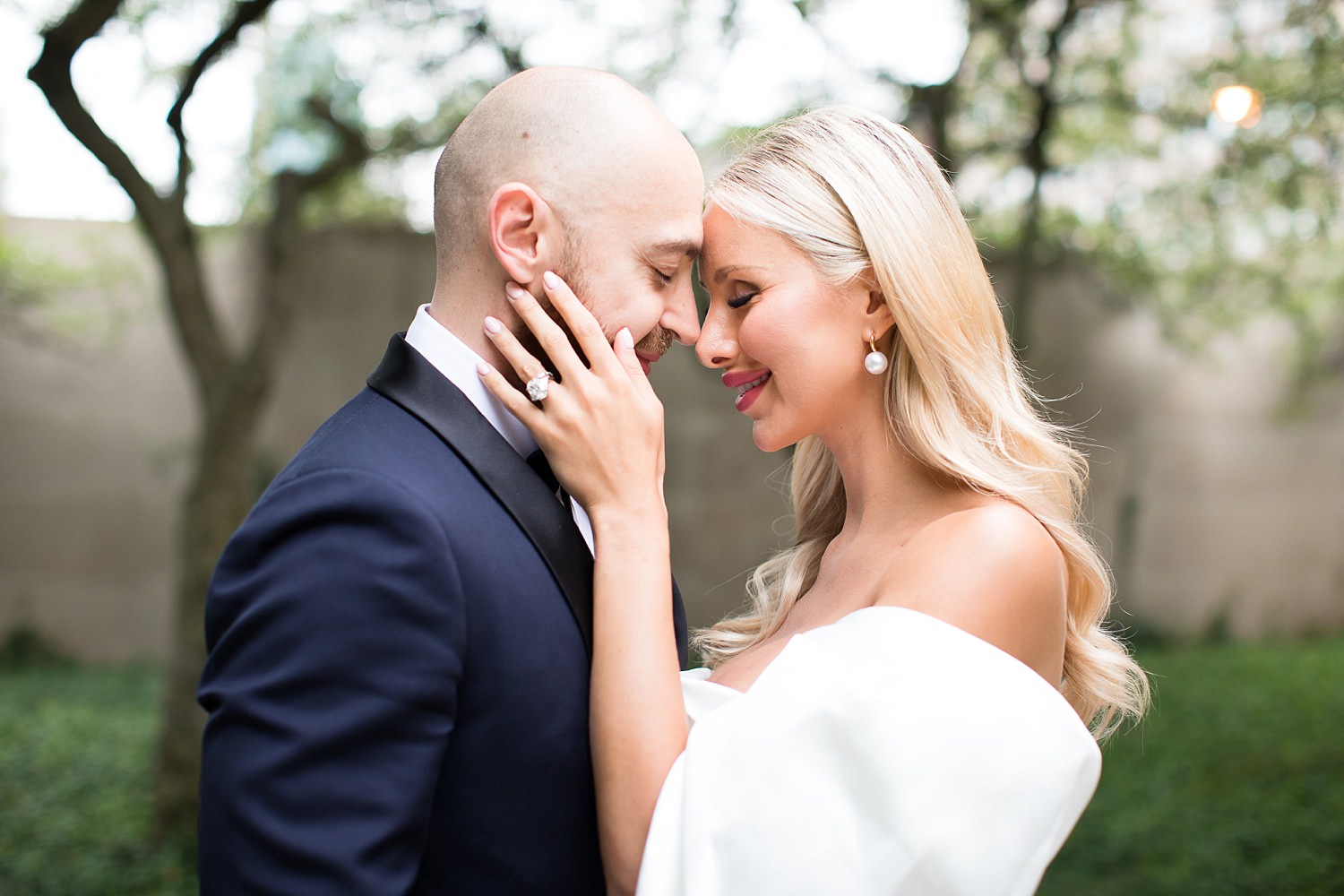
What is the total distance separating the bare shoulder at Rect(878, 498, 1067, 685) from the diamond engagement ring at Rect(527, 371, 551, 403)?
27.4 inches

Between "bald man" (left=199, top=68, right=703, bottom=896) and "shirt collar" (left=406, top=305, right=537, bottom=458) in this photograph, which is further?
"shirt collar" (left=406, top=305, right=537, bottom=458)

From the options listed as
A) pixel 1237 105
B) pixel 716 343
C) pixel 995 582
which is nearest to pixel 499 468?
pixel 716 343

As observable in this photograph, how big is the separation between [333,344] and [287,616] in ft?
28.1

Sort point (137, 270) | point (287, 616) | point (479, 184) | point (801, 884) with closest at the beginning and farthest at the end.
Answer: point (287, 616) → point (801, 884) → point (479, 184) → point (137, 270)

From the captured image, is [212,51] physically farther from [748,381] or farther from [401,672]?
[401,672]

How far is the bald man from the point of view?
49.9 inches

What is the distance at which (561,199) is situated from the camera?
1.69 metres

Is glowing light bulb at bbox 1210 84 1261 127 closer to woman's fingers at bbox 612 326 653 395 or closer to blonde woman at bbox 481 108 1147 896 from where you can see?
blonde woman at bbox 481 108 1147 896

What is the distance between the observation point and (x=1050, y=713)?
67.8 inches

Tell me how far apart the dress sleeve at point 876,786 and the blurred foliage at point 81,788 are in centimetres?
477

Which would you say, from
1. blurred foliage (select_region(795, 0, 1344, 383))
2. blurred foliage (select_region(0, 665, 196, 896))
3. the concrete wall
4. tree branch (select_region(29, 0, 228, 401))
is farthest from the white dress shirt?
the concrete wall

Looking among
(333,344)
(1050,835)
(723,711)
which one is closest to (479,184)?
(723,711)

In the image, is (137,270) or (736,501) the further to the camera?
(736,501)

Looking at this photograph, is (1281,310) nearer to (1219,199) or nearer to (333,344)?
(1219,199)
